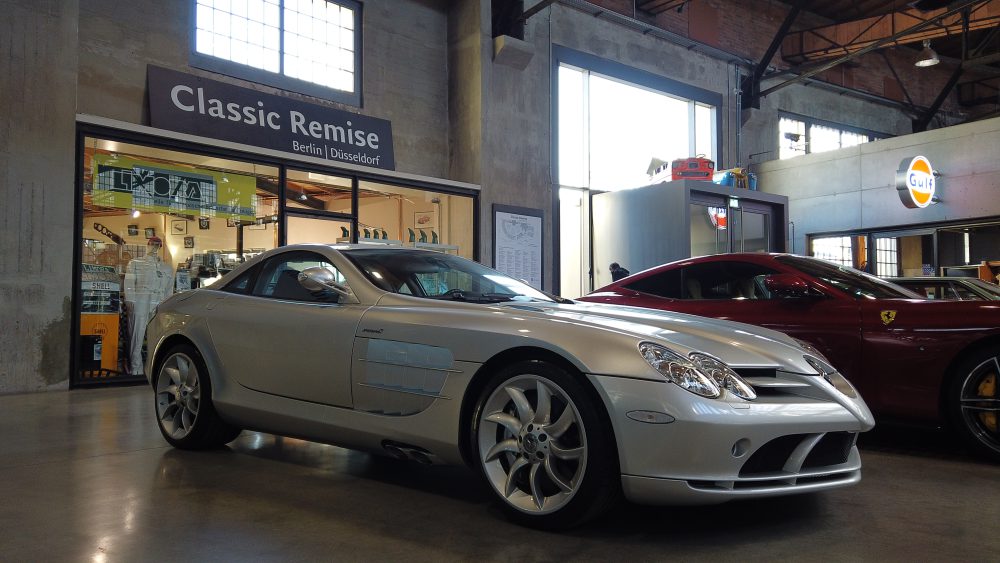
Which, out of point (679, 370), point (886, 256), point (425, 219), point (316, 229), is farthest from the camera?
point (886, 256)

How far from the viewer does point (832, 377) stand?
10.7 feet

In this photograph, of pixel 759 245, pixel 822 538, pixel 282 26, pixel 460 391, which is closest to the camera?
pixel 822 538

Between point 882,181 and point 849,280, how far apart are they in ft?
41.5

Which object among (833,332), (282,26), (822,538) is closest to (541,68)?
(282,26)

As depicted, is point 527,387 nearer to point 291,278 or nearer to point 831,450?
point 831,450

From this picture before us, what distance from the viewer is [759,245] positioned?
49.3ft

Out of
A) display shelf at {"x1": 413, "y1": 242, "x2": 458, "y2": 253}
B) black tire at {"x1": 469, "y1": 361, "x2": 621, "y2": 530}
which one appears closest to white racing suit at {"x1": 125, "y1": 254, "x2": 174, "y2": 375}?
display shelf at {"x1": 413, "y1": 242, "x2": 458, "y2": 253}

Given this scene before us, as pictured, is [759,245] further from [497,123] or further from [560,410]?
[560,410]

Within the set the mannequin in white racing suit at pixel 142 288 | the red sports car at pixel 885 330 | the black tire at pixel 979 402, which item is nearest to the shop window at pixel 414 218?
the mannequin in white racing suit at pixel 142 288

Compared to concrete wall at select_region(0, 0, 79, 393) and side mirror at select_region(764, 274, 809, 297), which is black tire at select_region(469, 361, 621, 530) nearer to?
side mirror at select_region(764, 274, 809, 297)

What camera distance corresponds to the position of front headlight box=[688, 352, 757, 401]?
281 centimetres

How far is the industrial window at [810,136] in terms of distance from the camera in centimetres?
1897

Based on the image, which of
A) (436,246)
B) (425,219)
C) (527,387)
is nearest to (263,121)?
(425,219)

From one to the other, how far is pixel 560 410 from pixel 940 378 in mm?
2664
